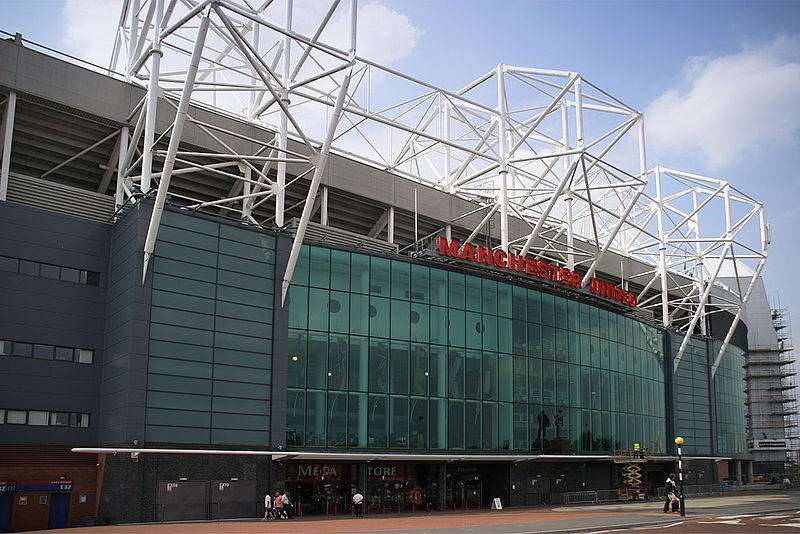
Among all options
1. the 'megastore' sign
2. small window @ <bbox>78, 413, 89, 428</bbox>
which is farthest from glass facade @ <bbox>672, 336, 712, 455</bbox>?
small window @ <bbox>78, 413, 89, 428</bbox>

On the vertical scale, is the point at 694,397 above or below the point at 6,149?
below

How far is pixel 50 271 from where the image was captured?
43.0 metres

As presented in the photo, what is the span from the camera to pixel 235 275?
45.7 meters

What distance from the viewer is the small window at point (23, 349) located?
4116cm

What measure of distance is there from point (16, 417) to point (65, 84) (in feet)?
59.2

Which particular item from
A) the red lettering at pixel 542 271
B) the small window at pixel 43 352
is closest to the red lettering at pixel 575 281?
the red lettering at pixel 542 271

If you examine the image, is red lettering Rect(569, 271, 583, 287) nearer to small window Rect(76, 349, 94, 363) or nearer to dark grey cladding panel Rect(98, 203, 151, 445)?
dark grey cladding panel Rect(98, 203, 151, 445)

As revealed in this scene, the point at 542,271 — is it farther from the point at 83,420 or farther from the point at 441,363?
the point at 83,420

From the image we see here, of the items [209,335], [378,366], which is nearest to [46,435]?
[209,335]

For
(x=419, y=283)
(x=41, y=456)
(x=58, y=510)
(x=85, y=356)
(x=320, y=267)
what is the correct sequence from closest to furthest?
(x=58, y=510) → (x=41, y=456) → (x=85, y=356) → (x=320, y=267) → (x=419, y=283)

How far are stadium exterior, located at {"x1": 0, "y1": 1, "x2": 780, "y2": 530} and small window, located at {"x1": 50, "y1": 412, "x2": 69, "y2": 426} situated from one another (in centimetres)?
11

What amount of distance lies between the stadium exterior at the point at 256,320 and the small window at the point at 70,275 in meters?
0.21

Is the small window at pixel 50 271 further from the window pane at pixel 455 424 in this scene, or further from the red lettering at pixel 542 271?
the red lettering at pixel 542 271

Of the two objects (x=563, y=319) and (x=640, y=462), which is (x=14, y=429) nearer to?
(x=563, y=319)
